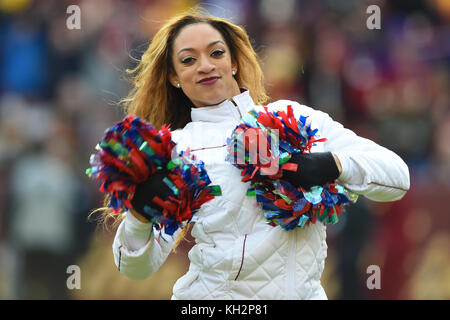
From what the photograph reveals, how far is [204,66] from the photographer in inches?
132

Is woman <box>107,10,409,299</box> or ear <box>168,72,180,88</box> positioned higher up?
ear <box>168,72,180,88</box>

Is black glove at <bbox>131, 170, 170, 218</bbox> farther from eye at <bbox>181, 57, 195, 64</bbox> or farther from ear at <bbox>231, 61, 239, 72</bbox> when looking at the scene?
ear at <bbox>231, 61, 239, 72</bbox>

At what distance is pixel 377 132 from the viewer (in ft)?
25.5

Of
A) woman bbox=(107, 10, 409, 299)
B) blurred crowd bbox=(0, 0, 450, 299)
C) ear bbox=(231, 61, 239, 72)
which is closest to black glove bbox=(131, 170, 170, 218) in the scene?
woman bbox=(107, 10, 409, 299)

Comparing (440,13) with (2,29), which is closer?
(2,29)

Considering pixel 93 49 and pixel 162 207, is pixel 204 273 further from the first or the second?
pixel 93 49

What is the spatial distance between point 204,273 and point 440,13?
6861 mm

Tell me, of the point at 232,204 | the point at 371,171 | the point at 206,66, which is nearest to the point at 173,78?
the point at 206,66

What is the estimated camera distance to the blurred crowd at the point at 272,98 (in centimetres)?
706

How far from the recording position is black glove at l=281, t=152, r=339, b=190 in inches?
116

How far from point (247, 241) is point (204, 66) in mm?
756

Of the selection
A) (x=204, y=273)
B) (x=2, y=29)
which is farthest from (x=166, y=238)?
(x=2, y=29)

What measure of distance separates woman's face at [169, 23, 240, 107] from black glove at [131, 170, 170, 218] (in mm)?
585

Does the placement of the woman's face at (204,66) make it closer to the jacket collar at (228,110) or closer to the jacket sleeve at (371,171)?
the jacket collar at (228,110)
